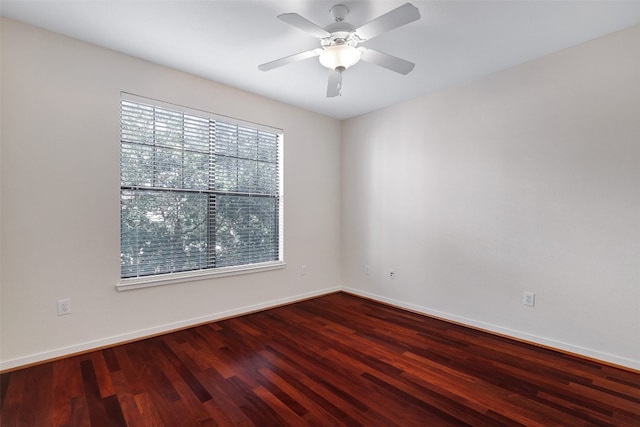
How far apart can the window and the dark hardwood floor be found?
817 mm

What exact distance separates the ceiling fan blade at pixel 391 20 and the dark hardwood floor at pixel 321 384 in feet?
7.40

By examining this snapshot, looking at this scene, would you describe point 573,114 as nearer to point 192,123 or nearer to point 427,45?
point 427,45

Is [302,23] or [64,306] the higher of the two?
[302,23]

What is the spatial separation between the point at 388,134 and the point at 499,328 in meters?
2.52

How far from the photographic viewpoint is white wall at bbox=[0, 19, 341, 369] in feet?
7.22

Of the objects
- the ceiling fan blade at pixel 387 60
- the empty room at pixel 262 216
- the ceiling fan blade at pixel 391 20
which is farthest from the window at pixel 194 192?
the ceiling fan blade at pixel 391 20

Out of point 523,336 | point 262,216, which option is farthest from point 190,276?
point 523,336

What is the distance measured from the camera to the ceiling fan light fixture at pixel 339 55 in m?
2.08

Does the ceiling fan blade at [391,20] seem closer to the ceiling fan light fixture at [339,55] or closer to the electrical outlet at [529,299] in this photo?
the ceiling fan light fixture at [339,55]

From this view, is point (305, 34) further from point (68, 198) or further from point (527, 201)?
point (527, 201)

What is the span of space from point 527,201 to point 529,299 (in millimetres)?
893

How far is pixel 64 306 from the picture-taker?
2385mm

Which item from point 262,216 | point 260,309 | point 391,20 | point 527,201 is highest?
point 391,20

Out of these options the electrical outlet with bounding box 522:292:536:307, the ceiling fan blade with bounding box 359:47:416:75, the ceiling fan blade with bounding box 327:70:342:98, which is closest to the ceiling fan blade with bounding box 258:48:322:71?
the ceiling fan blade with bounding box 327:70:342:98
